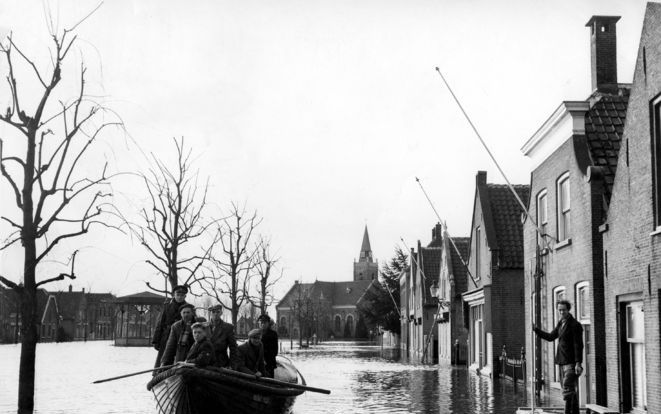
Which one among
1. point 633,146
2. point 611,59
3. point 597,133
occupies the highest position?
point 611,59

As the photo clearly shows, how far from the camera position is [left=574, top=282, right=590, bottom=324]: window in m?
17.8

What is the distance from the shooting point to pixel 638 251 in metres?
14.1

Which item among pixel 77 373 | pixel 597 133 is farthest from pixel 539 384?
pixel 77 373

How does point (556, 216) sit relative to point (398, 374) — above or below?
above

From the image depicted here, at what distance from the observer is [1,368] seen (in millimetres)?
33812

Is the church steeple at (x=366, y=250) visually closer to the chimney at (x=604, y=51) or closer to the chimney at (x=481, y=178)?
the chimney at (x=481, y=178)

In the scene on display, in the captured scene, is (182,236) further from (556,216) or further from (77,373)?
(556,216)

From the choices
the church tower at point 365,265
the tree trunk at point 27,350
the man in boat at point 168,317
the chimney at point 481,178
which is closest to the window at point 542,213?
the chimney at point 481,178

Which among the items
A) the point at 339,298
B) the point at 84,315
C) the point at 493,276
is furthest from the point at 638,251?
the point at 339,298

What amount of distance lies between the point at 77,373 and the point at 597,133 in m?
22.1

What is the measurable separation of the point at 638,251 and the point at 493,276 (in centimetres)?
1569

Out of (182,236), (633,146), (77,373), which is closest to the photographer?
(633,146)

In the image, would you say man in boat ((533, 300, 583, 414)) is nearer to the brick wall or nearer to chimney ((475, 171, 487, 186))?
the brick wall

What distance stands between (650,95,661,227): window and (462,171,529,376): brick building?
1618 centimetres
